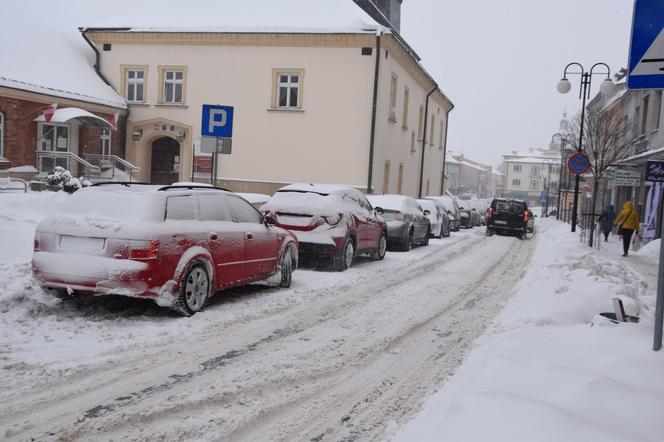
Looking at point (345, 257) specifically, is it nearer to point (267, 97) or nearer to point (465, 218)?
point (267, 97)

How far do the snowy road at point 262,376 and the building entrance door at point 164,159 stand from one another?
19955 mm

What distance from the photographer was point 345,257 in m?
11.6

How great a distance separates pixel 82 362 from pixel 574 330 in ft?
15.7

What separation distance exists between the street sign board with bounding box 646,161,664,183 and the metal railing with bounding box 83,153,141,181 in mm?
19539

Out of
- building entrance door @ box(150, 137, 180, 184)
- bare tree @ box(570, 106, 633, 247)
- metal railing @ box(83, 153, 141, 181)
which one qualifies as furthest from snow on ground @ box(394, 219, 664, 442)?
building entrance door @ box(150, 137, 180, 184)

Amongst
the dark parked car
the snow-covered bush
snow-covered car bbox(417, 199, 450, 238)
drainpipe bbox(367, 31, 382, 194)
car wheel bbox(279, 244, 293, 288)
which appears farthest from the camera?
the dark parked car

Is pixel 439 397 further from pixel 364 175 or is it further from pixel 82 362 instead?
pixel 364 175

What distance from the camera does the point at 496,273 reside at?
12523 mm

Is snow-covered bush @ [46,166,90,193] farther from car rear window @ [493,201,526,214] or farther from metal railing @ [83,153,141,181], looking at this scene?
car rear window @ [493,201,526,214]

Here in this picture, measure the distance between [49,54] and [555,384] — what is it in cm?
2564

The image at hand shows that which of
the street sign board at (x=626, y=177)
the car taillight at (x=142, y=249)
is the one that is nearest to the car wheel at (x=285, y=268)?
the car taillight at (x=142, y=249)

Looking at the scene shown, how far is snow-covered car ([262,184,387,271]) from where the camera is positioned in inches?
433

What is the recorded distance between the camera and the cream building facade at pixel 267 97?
2461 centimetres

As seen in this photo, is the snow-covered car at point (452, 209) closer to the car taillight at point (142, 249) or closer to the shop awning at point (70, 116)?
the shop awning at point (70, 116)
